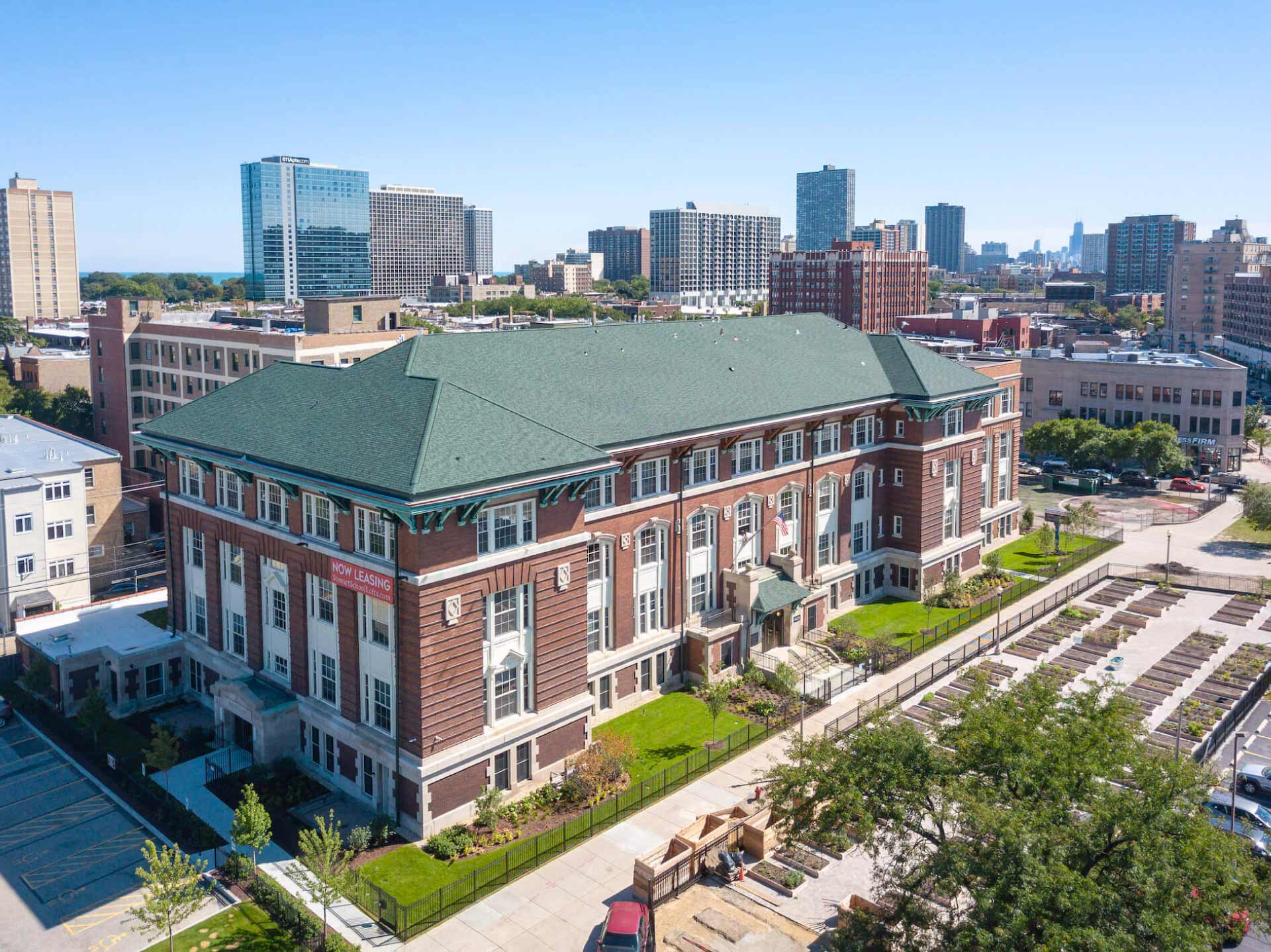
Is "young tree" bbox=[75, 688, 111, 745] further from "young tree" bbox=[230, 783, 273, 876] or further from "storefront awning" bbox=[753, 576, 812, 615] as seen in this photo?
"storefront awning" bbox=[753, 576, 812, 615]

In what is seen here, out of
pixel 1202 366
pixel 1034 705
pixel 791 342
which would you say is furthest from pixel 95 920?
pixel 1202 366

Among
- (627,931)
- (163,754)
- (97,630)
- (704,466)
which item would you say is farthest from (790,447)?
(97,630)

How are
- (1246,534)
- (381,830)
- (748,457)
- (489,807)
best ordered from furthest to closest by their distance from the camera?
(1246,534), (748,457), (489,807), (381,830)

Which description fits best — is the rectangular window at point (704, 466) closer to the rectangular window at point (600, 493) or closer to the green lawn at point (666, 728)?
the rectangular window at point (600, 493)

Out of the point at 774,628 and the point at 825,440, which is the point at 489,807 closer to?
the point at 774,628

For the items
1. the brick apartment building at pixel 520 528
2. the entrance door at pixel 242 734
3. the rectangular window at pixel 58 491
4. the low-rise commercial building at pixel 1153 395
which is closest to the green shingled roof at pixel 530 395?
the brick apartment building at pixel 520 528

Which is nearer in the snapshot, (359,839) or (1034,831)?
(1034,831)
